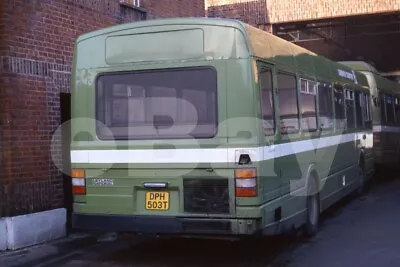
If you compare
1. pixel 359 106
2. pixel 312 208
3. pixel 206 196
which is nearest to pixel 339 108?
pixel 359 106

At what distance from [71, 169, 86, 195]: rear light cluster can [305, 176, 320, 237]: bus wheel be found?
3.38 m

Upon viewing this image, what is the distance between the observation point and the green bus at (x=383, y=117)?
15.8 metres

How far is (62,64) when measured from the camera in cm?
916

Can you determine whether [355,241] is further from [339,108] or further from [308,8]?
[308,8]

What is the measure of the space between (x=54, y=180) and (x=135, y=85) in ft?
8.82

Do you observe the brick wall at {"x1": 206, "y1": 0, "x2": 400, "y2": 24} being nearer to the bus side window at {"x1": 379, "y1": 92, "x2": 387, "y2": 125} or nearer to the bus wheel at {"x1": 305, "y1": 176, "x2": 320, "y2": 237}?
the bus side window at {"x1": 379, "y1": 92, "x2": 387, "y2": 125}

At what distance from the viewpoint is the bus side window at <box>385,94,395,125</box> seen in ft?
56.9

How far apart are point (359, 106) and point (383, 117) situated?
4417mm

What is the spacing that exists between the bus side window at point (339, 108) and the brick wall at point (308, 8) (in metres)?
6.18

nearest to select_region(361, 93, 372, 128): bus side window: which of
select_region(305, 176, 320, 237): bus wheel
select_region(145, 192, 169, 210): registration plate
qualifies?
select_region(305, 176, 320, 237): bus wheel

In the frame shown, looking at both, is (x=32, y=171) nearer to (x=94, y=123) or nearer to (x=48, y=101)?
(x=48, y=101)

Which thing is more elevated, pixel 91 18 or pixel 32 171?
pixel 91 18

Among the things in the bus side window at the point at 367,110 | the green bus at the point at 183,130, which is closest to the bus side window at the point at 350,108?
the bus side window at the point at 367,110

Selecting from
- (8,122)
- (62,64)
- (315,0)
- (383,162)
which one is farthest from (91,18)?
(383,162)
